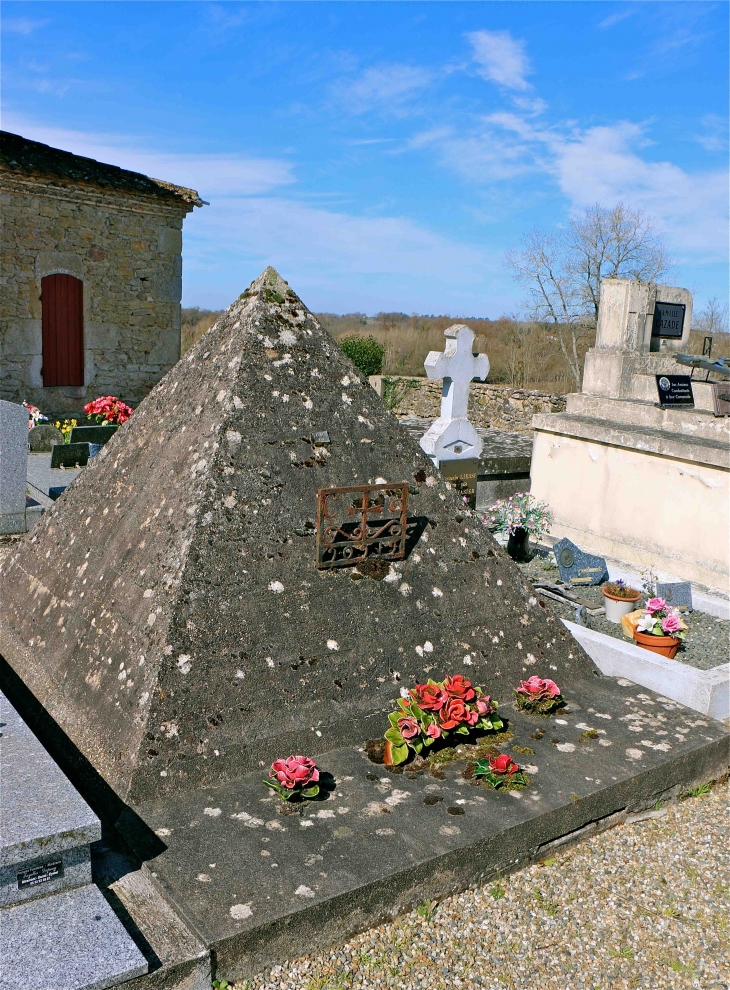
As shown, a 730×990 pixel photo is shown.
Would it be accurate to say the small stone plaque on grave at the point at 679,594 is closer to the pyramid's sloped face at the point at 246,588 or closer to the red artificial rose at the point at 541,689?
the pyramid's sloped face at the point at 246,588

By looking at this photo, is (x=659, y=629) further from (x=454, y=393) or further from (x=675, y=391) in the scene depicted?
(x=454, y=393)

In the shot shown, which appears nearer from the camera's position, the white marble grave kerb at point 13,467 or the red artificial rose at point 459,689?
the red artificial rose at point 459,689

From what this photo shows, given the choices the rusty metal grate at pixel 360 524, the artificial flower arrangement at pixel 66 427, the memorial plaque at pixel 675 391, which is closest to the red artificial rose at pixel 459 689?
the rusty metal grate at pixel 360 524

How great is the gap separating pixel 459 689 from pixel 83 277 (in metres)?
12.4

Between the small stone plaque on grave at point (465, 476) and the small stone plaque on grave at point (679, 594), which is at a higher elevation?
the small stone plaque on grave at point (465, 476)

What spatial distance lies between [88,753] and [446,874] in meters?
1.50

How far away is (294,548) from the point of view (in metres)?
3.73

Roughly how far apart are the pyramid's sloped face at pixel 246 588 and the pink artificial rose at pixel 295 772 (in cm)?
21

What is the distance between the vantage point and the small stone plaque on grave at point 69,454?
9719 millimetres

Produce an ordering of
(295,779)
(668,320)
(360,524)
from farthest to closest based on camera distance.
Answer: (668,320) < (360,524) < (295,779)

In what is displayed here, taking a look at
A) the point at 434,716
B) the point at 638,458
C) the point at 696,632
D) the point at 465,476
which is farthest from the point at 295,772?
the point at 465,476

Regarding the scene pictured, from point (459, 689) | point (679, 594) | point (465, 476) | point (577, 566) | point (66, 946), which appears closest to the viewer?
point (66, 946)

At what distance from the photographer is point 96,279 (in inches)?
555

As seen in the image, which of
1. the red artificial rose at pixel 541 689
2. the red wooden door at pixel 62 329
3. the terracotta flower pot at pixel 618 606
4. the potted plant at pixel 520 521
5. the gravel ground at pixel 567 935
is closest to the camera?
the gravel ground at pixel 567 935
